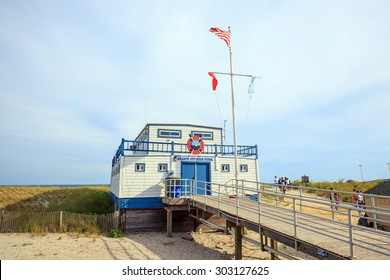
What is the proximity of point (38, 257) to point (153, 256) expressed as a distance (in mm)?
5049

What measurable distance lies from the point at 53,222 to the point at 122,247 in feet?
21.9

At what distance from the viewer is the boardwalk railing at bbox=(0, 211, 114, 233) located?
16656mm

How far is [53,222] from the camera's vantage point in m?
17.0

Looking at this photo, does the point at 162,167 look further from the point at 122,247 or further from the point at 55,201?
the point at 55,201

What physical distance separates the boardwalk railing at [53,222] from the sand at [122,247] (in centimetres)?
74

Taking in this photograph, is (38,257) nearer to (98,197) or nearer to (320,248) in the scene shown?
(320,248)

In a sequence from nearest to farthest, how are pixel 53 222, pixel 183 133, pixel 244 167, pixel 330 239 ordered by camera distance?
1. pixel 330 239
2. pixel 53 222
3. pixel 244 167
4. pixel 183 133

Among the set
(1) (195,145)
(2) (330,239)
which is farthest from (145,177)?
(2) (330,239)

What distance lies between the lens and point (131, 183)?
1722 cm

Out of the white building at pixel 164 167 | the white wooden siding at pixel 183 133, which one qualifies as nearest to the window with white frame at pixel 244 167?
the white building at pixel 164 167

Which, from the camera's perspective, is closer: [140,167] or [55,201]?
[140,167]

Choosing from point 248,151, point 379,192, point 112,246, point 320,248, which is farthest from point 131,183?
point 379,192

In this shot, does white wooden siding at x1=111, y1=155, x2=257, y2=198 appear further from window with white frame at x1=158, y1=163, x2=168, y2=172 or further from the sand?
the sand

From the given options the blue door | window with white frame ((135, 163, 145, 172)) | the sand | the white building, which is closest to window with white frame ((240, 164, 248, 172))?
the white building
